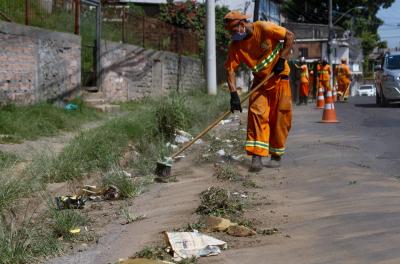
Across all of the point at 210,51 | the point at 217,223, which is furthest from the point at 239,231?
the point at 210,51

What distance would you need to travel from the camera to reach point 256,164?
782cm

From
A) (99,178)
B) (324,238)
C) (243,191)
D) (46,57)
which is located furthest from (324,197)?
(46,57)

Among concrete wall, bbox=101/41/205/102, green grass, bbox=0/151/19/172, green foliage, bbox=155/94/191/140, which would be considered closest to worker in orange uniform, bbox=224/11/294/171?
green grass, bbox=0/151/19/172

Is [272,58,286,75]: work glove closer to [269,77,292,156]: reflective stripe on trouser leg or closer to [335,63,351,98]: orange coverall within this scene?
[269,77,292,156]: reflective stripe on trouser leg

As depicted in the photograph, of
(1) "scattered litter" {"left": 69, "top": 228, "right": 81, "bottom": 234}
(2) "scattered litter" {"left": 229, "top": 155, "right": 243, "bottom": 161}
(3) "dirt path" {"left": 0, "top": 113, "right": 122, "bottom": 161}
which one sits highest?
(3) "dirt path" {"left": 0, "top": 113, "right": 122, "bottom": 161}

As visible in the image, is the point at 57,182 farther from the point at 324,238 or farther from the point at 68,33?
the point at 68,33

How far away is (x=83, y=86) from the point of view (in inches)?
640

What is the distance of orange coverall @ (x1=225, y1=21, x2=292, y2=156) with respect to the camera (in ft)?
25.8

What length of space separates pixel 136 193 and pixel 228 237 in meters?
2.42

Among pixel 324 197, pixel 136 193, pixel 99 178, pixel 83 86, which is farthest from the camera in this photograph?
pixel 83 86

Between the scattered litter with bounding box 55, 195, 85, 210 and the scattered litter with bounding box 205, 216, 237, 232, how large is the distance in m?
1.71

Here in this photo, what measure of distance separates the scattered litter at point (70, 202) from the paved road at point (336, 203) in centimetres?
185

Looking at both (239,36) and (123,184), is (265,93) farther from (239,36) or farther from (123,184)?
(123,184)

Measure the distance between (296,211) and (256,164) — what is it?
2.18 meters
